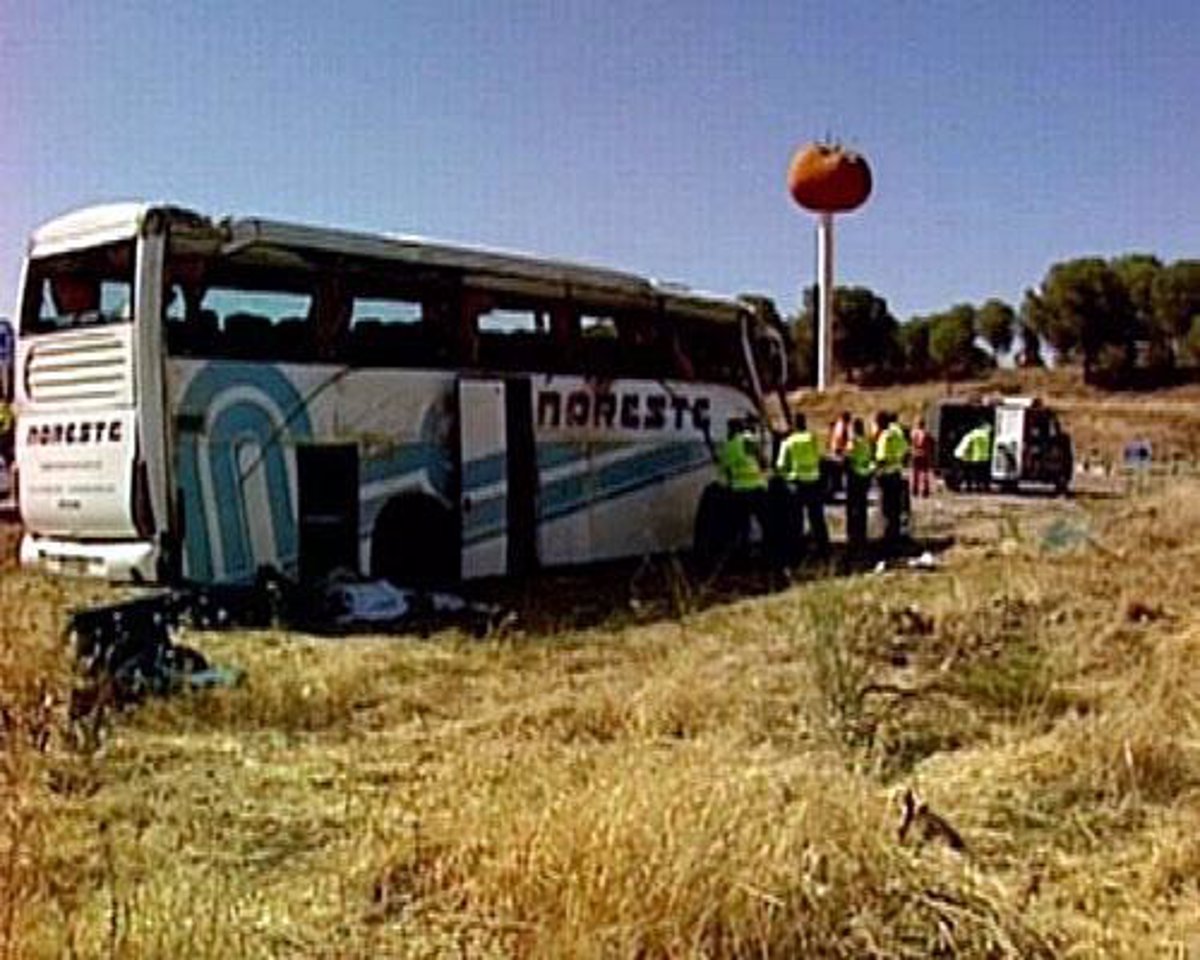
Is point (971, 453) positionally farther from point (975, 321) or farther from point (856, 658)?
point (975, 321)

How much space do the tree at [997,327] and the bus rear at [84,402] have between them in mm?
61505

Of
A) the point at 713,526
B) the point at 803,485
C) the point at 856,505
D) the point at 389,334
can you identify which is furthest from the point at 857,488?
the point at 389,334

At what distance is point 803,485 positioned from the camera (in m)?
17.7

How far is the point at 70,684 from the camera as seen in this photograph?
7898 mm

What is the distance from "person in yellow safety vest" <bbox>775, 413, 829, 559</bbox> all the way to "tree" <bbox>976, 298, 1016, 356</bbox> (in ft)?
177

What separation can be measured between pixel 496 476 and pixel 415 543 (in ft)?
3.54

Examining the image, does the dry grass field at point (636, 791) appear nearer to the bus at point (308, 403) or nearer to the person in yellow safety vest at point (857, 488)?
the bus at point (308, 403)

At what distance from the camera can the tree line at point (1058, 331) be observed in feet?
208

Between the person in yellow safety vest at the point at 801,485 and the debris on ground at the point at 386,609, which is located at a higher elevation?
the person in yellow safety vest at the point at 801,485

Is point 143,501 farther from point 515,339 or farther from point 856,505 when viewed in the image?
point 856,505

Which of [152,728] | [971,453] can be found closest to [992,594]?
[152,728]

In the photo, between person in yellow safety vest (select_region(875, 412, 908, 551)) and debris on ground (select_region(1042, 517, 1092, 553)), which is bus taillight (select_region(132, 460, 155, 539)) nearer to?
debris on ground (select_region(1042, 517, 1092, 553))

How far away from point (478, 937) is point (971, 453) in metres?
31.7

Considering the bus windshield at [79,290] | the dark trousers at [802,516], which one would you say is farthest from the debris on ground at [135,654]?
the dark trousers at [802,516]
